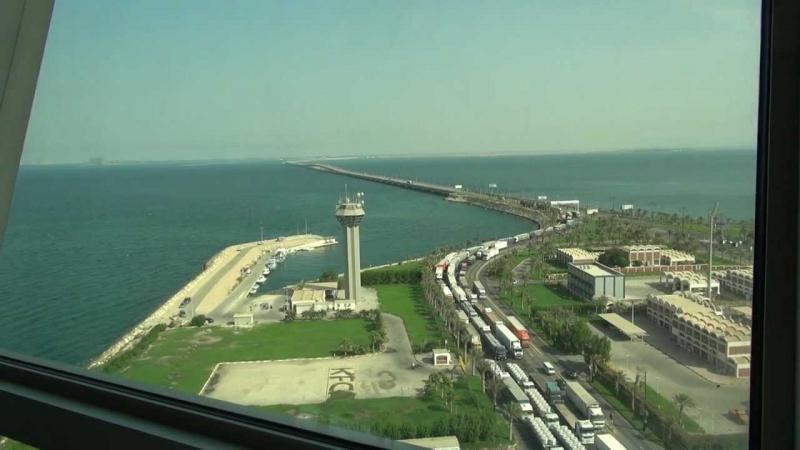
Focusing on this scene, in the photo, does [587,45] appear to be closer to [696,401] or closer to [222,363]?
[696,401]

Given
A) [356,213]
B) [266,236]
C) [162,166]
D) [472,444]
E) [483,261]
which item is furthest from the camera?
[162,166]

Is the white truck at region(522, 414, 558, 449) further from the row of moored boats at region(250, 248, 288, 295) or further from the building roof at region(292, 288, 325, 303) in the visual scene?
the row of moored boats at region(250, 248, 288, 295)

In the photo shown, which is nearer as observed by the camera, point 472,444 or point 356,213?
point 472,444

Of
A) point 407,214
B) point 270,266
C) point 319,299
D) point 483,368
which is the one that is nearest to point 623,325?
point 483,368

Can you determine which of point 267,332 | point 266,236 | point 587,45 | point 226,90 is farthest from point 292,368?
point 587,45

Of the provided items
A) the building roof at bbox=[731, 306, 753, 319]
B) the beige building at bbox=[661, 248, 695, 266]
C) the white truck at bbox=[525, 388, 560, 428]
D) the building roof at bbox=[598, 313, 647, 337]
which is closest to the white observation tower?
the white truck at bbox=[525, 388, 560, 428]

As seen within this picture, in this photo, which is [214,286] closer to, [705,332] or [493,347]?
[493,347]
